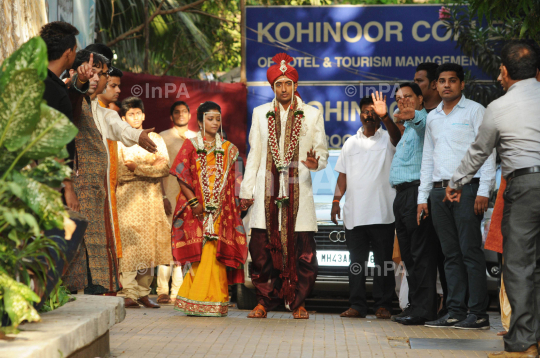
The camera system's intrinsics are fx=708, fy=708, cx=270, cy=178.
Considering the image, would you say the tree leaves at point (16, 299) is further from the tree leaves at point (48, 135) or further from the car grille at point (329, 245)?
the car grille at point (329, 245)

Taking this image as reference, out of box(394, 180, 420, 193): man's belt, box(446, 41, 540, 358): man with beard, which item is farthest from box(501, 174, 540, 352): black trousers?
box(394, 180, 420, 193): man's belt

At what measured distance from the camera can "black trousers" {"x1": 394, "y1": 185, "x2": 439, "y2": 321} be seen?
666 cm

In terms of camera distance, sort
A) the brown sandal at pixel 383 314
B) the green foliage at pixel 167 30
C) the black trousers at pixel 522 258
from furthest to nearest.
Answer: the green foliage at pixel 167 30 < the brown sandal at pixel 383 314 < the black trousers at pixel 522 258

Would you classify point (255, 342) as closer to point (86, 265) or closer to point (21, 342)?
point (86, 265)

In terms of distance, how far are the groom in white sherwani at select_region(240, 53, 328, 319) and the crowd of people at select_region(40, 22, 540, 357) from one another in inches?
0.4

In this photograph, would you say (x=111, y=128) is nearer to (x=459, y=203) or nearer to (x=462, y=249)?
(x=459, y=203)

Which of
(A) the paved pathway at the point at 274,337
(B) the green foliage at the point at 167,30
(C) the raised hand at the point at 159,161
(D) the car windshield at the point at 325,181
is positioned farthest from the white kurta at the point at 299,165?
(B) the green foliage at the point at 167,30

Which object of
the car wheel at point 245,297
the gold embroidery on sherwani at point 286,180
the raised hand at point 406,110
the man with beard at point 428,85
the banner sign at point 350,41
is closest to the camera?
the raised hand at point 406,110

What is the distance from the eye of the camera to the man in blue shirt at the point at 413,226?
21.8ft

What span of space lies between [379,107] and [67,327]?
416cm

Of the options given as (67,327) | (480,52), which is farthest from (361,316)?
(480,52)

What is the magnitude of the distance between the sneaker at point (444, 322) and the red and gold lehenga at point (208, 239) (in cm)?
196

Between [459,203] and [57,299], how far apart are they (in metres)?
3.55

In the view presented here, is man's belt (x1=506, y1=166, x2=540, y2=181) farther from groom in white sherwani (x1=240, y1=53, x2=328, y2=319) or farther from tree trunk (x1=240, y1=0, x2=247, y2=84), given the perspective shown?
tree trunk (x1=240, y1=0, x2=247, y2=84)
